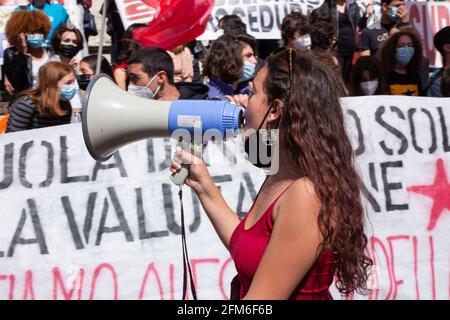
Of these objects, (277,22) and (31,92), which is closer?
(31,92)

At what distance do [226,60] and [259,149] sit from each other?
2.93 m

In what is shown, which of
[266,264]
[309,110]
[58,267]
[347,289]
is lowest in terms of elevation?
[58,267]

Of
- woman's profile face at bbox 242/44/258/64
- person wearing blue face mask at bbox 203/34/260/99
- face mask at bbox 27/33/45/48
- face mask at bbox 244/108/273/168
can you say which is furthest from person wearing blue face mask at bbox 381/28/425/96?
face mask at bbox 244/108/273/168

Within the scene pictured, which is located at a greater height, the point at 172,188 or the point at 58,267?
the point at 172,188

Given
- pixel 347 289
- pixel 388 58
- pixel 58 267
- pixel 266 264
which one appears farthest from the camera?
pixel 388 58

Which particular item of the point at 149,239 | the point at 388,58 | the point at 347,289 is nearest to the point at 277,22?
the point at 388,58

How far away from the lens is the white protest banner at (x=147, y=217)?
15.0ft

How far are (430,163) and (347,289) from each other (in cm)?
250

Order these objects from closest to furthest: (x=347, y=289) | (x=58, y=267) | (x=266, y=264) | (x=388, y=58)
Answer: (x=266, y=264) → (x=347, y=289) → (x=58, y=267) → (x=388, y=58)

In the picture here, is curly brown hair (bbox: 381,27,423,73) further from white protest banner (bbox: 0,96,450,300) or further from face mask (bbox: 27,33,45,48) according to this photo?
face mask (bbox: 27,33,45,48)

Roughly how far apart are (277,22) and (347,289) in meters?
5.95

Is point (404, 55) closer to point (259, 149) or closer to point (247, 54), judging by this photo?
point (247, 54)

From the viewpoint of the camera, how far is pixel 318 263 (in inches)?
92.9

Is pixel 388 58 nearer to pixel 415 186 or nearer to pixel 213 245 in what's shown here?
pixel 415 186
